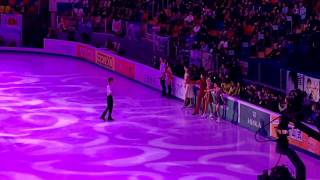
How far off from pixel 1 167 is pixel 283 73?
9128 mm

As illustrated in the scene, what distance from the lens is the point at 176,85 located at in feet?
83.3

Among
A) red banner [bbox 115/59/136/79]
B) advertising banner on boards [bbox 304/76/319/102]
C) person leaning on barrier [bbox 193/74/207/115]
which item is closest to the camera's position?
advertising banner on boards [bbox 304/76/319/102]

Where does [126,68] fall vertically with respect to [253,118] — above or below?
above

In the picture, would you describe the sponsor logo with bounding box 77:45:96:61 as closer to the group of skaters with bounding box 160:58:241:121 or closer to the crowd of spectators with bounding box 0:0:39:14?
the crowd of spectators with bounding box 0:0:39:14

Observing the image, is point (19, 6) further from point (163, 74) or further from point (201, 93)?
point (201, 93)

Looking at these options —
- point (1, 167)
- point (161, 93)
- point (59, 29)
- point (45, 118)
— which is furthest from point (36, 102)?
point (59, 29)

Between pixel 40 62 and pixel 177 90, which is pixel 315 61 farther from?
pixel 40 62

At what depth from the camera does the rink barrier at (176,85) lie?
17875mm

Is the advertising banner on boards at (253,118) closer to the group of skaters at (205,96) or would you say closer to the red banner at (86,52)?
the group of skaters at (205,96)

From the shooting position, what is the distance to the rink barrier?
58.6 ft

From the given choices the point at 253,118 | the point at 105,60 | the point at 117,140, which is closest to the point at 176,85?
the point at 253,118

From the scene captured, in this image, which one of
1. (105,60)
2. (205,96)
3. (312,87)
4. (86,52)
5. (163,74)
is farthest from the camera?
(86,52)

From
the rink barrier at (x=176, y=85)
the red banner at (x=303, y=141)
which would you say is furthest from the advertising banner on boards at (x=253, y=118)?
the red banner at (x=303, y=141)

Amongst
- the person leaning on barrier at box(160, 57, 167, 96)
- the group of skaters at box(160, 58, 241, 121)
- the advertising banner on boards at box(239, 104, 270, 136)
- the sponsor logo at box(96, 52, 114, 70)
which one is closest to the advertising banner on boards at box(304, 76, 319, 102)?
the advertising banner on boards at box(239, 104, 270, 136)
